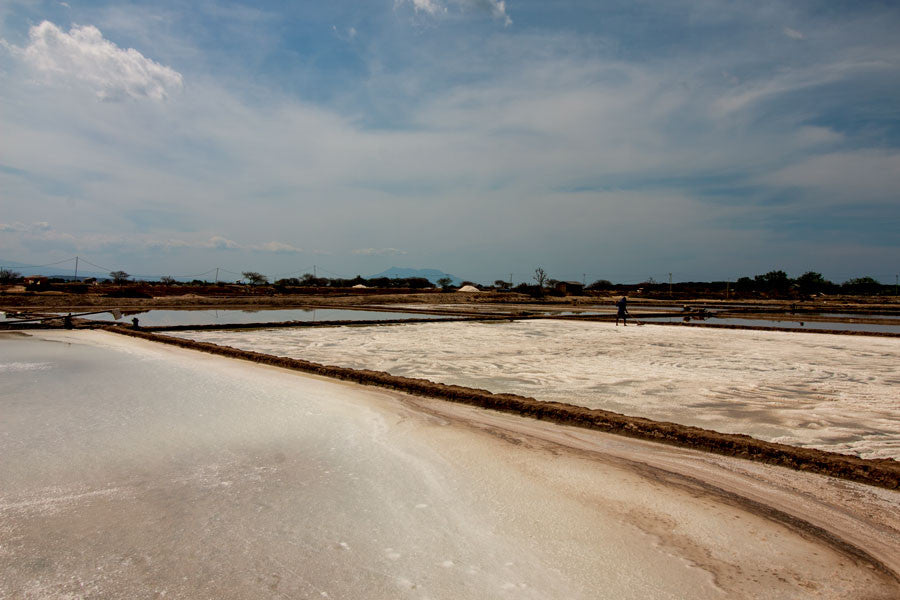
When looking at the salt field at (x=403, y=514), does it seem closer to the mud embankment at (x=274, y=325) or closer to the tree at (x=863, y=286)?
the mud embankment at (x=274, y=325)

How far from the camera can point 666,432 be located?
4.11 metres

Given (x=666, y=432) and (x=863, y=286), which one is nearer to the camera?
(x=666, y=432)

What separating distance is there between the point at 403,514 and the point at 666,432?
239cm

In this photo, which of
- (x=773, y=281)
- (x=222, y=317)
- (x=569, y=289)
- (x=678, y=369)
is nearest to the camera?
(x=678, y=369)

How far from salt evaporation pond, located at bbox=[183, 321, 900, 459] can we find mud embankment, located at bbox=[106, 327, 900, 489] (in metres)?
0.55

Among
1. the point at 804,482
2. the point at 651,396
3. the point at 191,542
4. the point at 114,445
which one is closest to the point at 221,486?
the point at 191,542

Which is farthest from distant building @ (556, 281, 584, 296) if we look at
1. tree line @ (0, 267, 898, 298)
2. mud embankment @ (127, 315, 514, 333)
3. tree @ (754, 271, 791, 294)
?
mud embankment @ (127, 315, 514, 333)

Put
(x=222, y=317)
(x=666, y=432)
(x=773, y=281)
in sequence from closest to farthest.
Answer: (x=666, y=432), (x=222, y=317), (x=773, y=281)

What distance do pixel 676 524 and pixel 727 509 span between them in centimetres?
41

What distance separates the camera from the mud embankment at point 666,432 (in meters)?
3.30

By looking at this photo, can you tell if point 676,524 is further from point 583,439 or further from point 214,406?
point 214,406

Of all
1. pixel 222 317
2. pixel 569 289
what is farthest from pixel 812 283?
pixel 222 317

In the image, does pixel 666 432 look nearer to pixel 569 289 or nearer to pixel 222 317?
pixel 222 317

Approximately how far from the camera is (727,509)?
9.26 ft
